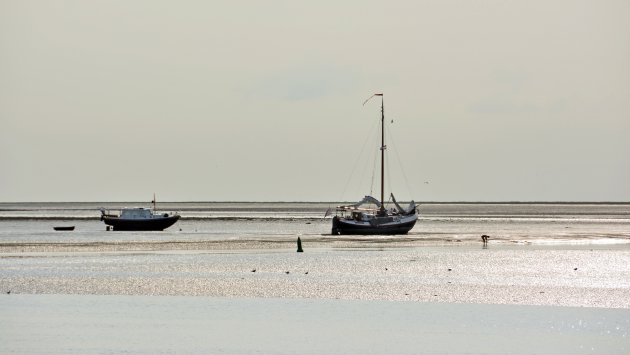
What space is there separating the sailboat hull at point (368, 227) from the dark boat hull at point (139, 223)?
85.7ft

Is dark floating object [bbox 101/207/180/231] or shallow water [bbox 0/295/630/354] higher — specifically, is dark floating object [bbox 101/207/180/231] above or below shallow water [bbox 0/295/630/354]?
above

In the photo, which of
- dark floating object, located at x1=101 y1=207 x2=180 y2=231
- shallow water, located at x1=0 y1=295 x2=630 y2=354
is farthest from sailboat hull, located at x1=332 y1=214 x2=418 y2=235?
shallow water, located at x1=0 y1=295 x2=630 y2=354

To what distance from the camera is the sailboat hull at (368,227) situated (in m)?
120

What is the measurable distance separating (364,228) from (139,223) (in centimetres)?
3235

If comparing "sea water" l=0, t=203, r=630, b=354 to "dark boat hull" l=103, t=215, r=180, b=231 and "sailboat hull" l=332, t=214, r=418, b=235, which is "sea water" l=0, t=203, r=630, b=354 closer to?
"sailboat hull" l=332, t=214, r=418, b=235

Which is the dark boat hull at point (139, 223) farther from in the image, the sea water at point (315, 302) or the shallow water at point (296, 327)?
the shallow water at point (296, 327)

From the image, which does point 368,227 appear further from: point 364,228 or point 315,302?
point 315,302

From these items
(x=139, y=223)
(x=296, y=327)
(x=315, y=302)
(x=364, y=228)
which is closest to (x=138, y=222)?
(x=139, y=223)

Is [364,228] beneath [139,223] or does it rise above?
beneath

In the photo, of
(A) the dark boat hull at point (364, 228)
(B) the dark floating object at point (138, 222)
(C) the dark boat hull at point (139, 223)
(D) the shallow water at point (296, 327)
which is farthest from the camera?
(B) the dark floating object at point (138, 222)

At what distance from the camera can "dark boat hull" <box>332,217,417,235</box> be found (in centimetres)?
12006

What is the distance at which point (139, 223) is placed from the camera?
13800 cm

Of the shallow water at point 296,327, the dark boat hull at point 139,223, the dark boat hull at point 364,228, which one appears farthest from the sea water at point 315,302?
the dark boat hull at point 139,223

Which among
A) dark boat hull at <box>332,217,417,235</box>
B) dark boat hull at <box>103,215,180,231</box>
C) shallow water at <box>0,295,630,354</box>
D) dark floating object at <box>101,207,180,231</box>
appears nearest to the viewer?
shallow water at <box>0,295,630,354</box>
